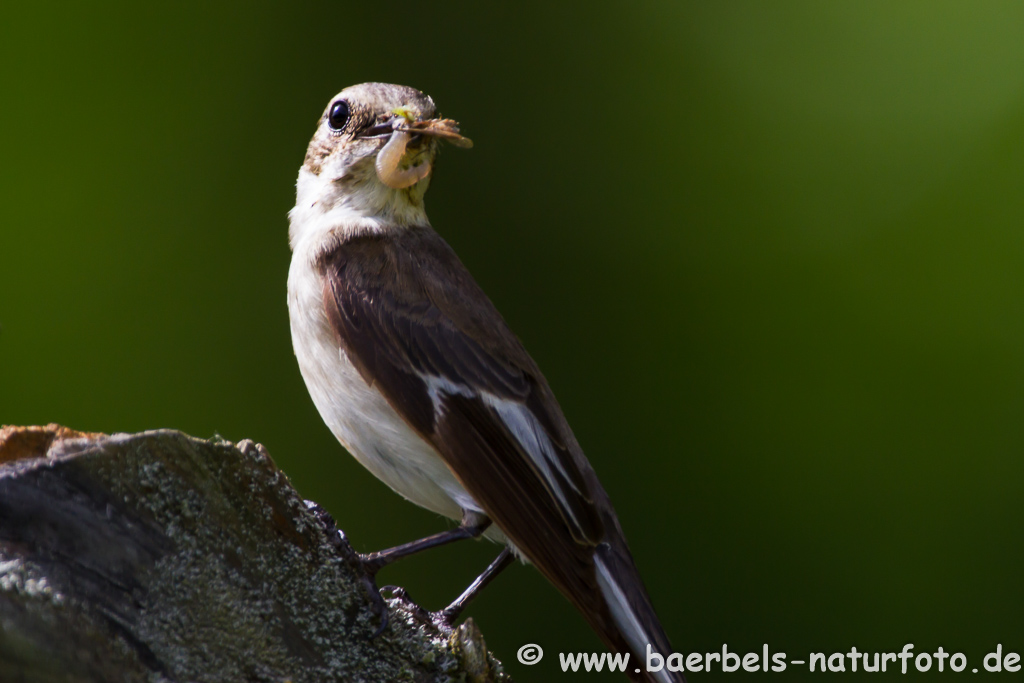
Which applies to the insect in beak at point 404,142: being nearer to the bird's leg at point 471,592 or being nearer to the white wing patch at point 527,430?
the white wing patch at point 527,430

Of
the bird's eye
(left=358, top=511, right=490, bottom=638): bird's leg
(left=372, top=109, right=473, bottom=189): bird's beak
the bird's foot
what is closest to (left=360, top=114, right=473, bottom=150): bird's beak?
(left=372, top=109, right=473, bottom=189): bird's beak

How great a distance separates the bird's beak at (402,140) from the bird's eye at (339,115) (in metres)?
0.13

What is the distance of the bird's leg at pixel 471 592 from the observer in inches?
105

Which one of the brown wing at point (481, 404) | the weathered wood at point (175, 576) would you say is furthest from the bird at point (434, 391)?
the weathered wood at point (175, 576)

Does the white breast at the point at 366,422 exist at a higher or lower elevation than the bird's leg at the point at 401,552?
higher

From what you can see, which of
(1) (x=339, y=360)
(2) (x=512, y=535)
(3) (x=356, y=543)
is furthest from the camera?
(3) (x=356, y=543)

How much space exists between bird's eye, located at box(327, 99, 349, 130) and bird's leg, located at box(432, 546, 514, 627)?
152 cm

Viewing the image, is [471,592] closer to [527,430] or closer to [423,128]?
[527,430]

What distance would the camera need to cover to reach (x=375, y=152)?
3.00m

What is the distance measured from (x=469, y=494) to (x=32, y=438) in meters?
1.05

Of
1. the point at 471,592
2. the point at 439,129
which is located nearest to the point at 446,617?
the point at 471,592

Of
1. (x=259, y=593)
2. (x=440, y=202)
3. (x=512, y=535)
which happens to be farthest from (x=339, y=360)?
(x=440, y=202)

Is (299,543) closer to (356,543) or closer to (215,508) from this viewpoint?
(215,508)

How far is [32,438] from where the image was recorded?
181cm
